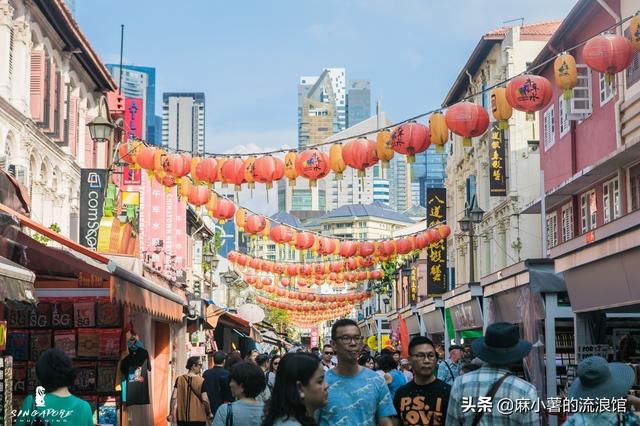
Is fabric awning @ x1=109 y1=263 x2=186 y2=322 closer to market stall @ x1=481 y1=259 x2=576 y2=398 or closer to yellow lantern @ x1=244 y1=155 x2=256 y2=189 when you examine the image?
yellow lantern @ x1=244 y1=155 x2=256 y2=189

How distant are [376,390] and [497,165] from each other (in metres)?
31.2

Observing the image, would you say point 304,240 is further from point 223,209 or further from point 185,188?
point 185,188

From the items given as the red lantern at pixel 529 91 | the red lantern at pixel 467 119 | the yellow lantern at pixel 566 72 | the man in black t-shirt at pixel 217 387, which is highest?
the yellow lantern at pixel 566 72

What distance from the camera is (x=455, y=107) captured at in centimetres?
1742

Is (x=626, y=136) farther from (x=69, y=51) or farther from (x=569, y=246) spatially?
(x=69, y=51)

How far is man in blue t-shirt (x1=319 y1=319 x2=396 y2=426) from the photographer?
7.55 metres

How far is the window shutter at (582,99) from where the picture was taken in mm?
27969

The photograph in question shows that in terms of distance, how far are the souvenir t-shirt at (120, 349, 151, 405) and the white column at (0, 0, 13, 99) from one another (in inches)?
353

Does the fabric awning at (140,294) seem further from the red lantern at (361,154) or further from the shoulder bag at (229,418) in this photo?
the red lantern at (361,154)

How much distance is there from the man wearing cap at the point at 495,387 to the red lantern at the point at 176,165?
15972 mm

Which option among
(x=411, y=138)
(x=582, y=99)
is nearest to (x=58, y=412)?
(x=411, y=138)

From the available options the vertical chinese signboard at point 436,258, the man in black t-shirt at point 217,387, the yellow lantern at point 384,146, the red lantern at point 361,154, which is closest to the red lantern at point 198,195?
the red lantern at point 361,154

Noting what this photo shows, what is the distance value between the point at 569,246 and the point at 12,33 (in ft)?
48.6

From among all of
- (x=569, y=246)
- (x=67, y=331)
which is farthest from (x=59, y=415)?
(x=569, y=246)
